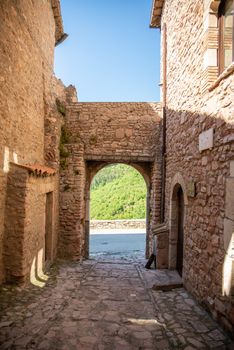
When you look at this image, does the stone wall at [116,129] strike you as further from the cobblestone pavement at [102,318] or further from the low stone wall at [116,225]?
the low stone wall at [116,225]

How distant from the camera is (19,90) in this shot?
523cm

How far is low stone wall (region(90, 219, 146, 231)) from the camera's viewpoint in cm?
1588

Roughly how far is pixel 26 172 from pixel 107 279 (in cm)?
308

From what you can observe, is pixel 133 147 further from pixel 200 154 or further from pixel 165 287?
pixel 165 287

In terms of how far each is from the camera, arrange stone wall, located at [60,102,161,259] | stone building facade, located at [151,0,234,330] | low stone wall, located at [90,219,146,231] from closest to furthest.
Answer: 1. stone building facade, located at [151,0,234,330]
2. stone wall, located at [60,102,161,259]
3. low stone wall, located at [90,219,146,231]

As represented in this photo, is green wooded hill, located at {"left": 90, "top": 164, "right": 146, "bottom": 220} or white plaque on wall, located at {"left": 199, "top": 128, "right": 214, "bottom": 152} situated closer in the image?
white plaque on wall, located at {"left": 199, "top": 128, "right": 214, "bottom": 152}

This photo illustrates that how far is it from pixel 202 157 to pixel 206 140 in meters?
Answer: 0.35

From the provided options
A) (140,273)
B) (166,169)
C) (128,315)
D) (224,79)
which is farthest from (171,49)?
(128,315)

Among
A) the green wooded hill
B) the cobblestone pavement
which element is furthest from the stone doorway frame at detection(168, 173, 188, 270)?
the green wooded hill

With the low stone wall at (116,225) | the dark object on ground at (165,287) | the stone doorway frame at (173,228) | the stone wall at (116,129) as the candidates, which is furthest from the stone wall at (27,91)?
the low stone wall at (116,225)

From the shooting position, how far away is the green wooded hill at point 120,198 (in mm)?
19281

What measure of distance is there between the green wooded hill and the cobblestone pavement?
13479mm

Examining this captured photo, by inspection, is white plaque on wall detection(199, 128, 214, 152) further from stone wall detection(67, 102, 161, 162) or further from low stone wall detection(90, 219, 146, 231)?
low stone wall detection(90, 219, 146, 231)

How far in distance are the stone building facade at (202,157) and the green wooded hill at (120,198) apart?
12674 mm
